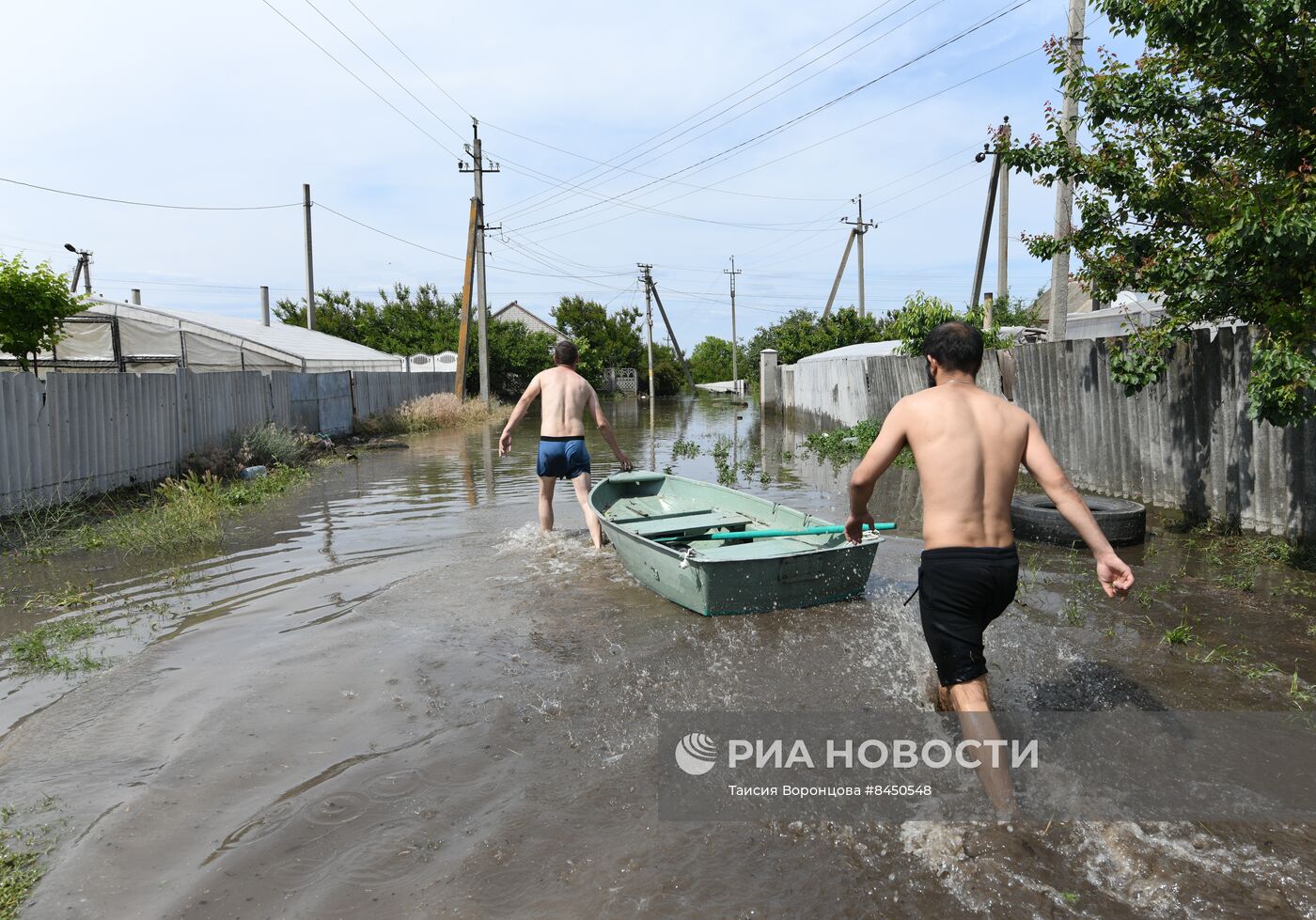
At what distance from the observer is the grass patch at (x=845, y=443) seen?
16.6 metres

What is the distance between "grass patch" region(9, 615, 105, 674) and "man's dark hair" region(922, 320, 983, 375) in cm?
Answer: 530

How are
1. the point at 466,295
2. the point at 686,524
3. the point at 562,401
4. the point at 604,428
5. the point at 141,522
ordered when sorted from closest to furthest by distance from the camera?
the point at 686,524
the point at 562,401
the point at 604,428
the point at 141,522
the point at 466,295

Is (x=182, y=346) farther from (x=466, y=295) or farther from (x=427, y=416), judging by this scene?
(x=466, y=295)

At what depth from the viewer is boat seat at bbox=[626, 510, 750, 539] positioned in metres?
7.36

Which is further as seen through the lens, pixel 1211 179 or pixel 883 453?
pixel 1211 179

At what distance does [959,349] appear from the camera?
11.8ft

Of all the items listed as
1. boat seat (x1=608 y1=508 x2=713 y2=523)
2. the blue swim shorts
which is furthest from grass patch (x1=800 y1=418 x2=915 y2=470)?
the blue swim shorts

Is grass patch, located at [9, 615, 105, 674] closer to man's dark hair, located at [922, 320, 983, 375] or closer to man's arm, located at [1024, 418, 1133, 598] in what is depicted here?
man's dark hair, located at [922, 320, 983, 375]

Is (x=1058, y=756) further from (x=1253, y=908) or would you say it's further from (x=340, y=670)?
(x=340, y=670)

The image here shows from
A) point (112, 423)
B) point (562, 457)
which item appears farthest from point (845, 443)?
point (112, 423)

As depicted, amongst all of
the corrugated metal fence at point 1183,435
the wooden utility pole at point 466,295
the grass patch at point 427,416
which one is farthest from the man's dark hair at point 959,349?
the wooden utility pole at point 466,295

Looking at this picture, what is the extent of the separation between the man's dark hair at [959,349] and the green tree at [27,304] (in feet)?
49.8

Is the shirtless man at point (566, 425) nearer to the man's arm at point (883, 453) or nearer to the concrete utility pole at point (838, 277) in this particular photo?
the man's arm at point (883, 453)

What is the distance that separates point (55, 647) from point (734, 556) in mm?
4706
